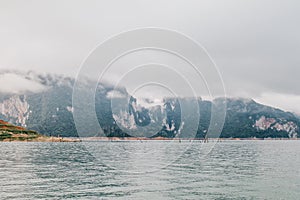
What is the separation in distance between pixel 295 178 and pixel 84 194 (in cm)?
5749

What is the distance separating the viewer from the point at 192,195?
64.0 metres

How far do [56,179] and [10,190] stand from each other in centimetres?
1713

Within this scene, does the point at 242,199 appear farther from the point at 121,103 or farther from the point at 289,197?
the point at 121,103

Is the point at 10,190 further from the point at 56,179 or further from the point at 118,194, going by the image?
the point at 118,194

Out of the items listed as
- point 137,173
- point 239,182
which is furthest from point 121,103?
point 239,182

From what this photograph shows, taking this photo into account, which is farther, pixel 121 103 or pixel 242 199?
pixel 121 103

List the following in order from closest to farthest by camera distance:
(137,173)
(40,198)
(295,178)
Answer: (40,198)
(295,178)
(137,173)

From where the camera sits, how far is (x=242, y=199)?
6106cm

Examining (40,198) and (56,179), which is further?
(56,179)

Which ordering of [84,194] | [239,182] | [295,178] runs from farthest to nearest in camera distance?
1. [295,178]
2. [239,182]
3. [84,194]

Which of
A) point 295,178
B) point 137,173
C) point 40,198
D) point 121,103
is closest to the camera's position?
point 40,198

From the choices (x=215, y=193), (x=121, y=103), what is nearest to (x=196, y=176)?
(x=215, y=193)

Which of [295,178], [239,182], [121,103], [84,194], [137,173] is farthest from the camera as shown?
[121,103]

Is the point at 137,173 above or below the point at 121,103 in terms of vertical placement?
below
